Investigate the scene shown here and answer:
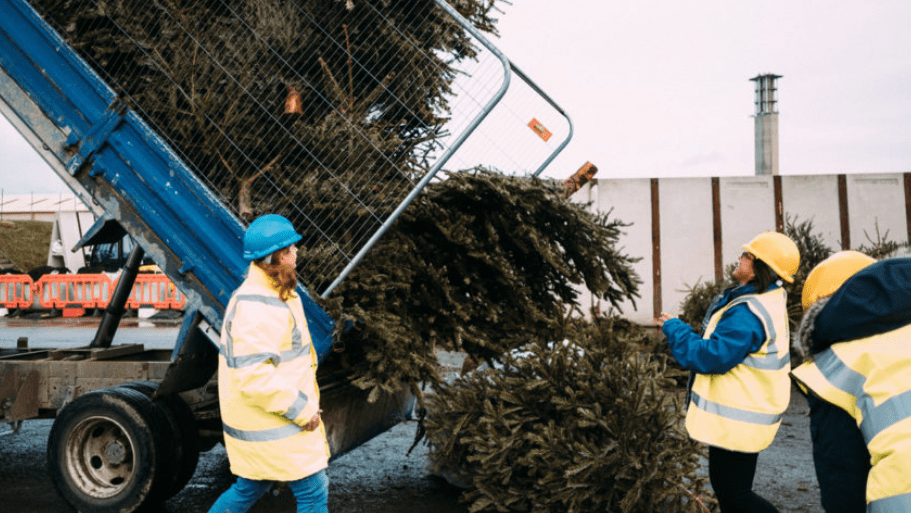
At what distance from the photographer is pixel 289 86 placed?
4.23 metres

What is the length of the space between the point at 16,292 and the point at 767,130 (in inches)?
1084

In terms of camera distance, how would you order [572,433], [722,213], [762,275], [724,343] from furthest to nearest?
[722,213] < [572,433] < [762,275] < [724,343]

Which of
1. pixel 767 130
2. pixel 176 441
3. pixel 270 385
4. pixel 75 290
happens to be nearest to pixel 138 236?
pixel 176 441

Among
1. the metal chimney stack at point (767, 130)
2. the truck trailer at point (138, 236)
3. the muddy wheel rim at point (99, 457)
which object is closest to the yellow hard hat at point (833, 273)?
the truck trailer at point (138, 236)

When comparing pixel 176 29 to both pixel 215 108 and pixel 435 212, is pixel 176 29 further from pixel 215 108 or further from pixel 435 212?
pixel 435 212

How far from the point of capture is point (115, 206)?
414 cm

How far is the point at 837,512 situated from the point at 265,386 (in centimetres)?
212

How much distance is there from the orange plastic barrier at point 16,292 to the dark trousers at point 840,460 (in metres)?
22.7

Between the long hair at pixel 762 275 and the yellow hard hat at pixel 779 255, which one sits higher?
the yellow hard hat at pixel 779 255

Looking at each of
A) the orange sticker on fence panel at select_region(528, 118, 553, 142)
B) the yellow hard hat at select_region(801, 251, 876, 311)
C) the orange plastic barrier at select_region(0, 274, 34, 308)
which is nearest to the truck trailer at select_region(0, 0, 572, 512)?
the orange sticker on fence panel at select_region(528, 118, 553, 142)

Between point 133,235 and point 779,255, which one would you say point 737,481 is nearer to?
point 779,255

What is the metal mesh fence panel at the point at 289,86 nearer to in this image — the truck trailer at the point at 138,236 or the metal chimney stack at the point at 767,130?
the truck trailer at the point at 138,236

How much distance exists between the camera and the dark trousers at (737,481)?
341 centimetres

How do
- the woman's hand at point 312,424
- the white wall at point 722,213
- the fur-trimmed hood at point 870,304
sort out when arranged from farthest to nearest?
1. the white wall at point 722,213
2. the woman's hand at point 312,424
3. the fur-trimmed hood at point 870,304
